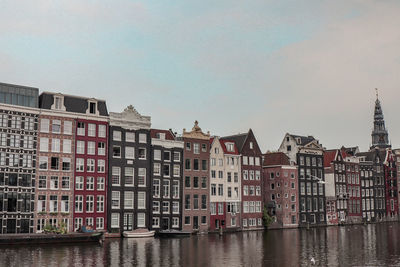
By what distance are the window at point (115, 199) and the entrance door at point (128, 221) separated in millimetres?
2739

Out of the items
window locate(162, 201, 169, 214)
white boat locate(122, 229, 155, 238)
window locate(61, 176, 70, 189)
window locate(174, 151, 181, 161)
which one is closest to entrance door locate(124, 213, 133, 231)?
white boat locate(122, 229, 155, 238)

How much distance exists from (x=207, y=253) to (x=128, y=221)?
104ft

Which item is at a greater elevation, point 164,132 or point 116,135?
point 164,132

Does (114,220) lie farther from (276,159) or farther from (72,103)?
(276,159)

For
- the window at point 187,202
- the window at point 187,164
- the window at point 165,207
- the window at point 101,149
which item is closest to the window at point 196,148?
the window at point 187,164

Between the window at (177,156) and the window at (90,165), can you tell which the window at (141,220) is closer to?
the window at (90,165)

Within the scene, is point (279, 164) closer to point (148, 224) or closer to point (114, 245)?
point (148, 224)

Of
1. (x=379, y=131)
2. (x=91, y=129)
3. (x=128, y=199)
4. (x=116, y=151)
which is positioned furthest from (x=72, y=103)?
(x=379, y=131)

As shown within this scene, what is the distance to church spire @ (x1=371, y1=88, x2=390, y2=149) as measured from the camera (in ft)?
595

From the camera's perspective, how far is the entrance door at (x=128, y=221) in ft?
311

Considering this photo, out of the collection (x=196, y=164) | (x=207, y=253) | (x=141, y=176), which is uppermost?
(x=196, y=164)

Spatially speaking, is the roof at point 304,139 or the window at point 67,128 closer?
the window at point 67,128

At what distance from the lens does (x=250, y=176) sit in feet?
398

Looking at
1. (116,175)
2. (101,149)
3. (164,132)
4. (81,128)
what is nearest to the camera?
(81,128)
